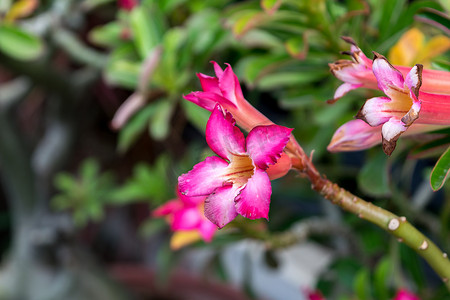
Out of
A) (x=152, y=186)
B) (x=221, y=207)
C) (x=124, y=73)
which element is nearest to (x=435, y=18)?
(x=221, y=207)

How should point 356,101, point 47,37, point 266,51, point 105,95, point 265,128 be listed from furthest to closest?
point 105,95, point 47,37, point 266,51, point 356,101, point 265,128

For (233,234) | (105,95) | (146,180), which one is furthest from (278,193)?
(105,95)

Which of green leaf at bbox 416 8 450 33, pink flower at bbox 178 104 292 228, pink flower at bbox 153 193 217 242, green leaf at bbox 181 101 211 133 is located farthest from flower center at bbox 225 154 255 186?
green leaf at bbox 181 101 211 133

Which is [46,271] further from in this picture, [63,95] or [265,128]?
[265,128]

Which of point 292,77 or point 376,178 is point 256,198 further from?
point 292,77

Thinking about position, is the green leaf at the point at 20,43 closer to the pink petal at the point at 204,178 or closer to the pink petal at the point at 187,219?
the pink petal at the point at 187,219

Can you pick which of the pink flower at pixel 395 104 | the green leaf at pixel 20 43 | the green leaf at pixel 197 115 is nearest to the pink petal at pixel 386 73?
the pink flower at pixel 395 104
